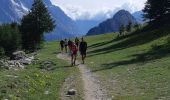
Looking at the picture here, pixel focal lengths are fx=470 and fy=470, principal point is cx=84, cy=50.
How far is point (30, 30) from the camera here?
440 ft

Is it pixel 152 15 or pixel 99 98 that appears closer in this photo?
pixel 99 98

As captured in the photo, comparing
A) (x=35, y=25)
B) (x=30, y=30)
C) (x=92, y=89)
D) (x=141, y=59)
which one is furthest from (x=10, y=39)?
(x=92, y=89)

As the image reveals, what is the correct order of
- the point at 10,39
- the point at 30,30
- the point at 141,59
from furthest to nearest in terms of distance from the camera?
the point at 30,30 < the point at 10,39 < the point at 141,59

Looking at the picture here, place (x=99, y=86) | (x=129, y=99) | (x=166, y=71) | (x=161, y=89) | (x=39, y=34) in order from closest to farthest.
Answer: (x=129, y=99) < (x=161, y=89) < (x=99, y=86) < (x=166, y=71) < (x=39, y=34)

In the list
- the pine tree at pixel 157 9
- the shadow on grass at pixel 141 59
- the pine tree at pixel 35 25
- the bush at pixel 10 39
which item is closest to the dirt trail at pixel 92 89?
the shadow on grass at pixel 141 59

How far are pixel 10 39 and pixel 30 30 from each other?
7.05 metres

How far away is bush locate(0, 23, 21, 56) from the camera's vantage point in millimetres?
127844

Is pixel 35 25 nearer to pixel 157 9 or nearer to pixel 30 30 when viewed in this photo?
pixel 30 30

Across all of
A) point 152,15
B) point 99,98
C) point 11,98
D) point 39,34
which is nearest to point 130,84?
point 99,98

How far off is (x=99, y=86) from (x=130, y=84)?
6.80 feet

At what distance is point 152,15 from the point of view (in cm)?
11256

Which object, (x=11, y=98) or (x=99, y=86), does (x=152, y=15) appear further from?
(x=11, y=98)

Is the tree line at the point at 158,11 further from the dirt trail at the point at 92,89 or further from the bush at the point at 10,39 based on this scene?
the dirt trail at the point at 92,89

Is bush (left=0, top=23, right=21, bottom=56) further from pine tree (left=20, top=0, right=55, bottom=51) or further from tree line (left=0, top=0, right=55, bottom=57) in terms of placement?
pine tree (left=20, top=0, right=55, bottom=51)
